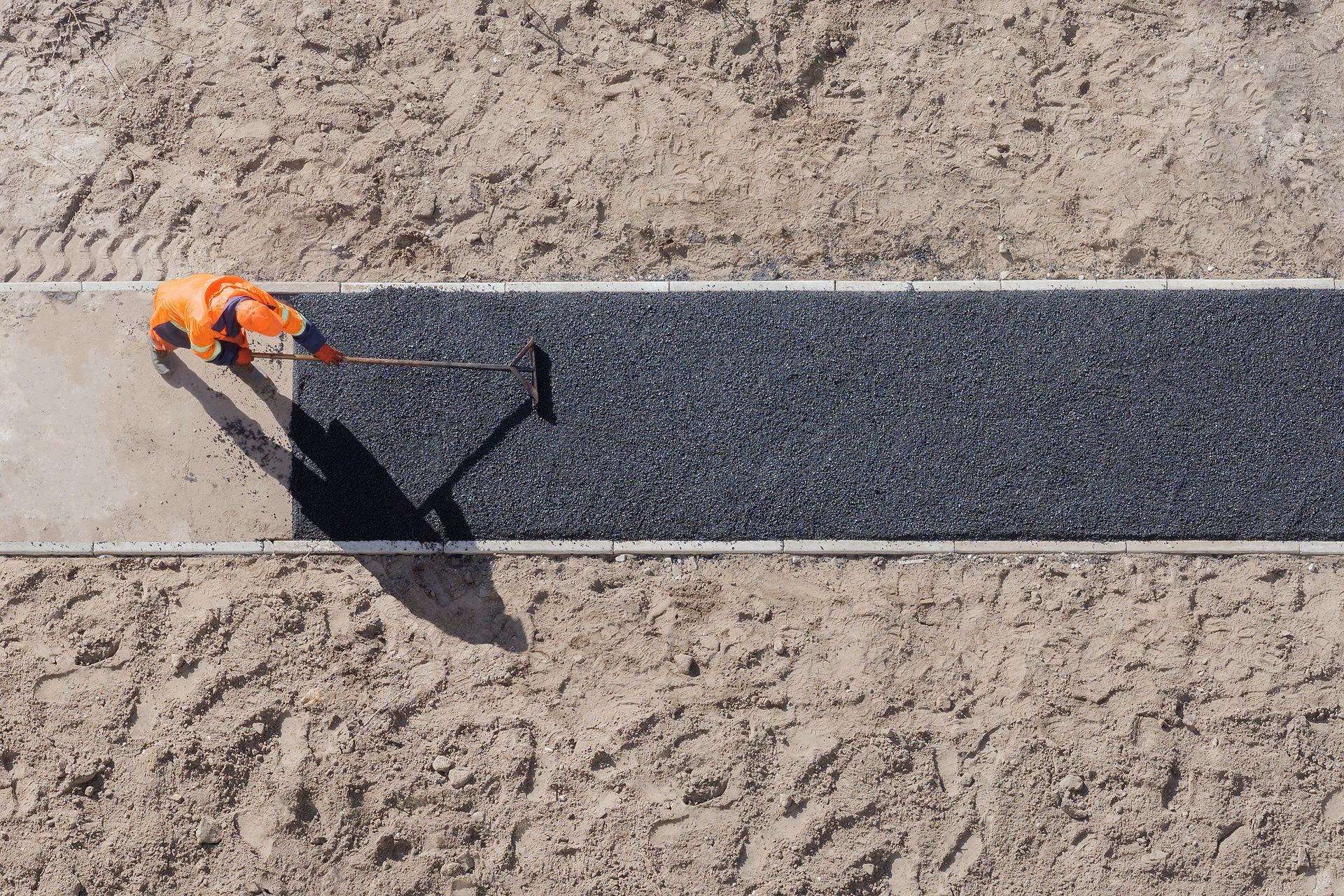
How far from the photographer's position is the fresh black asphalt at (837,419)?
5527 mm

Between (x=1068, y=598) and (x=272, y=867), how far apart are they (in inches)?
206

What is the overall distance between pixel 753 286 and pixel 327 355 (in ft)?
9.14

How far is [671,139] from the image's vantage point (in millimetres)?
6031

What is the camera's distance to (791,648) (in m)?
5.41

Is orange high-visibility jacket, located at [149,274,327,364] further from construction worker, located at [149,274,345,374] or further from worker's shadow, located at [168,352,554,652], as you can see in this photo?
worker's shadow, located at [168,352,554,652]

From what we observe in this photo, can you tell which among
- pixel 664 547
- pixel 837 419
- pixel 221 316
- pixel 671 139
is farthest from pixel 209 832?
pixel 671 139

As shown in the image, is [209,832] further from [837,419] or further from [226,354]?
[837,419]

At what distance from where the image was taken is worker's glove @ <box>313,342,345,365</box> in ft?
16.3

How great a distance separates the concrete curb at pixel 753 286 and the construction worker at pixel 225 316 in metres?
0.92

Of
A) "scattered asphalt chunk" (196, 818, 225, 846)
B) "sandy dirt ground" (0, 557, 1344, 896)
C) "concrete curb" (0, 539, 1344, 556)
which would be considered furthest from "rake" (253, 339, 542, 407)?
"scattered asphalt chunk" (196, 818, 225, 846)

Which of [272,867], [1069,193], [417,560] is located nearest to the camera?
[272,867]

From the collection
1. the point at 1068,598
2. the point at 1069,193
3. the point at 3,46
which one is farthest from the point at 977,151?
the point at 3,46

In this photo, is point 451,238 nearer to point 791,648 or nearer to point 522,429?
point 522,429

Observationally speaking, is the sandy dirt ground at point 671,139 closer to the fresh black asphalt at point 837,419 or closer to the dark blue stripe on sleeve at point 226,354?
the fresh black asphalt at point 837,419
